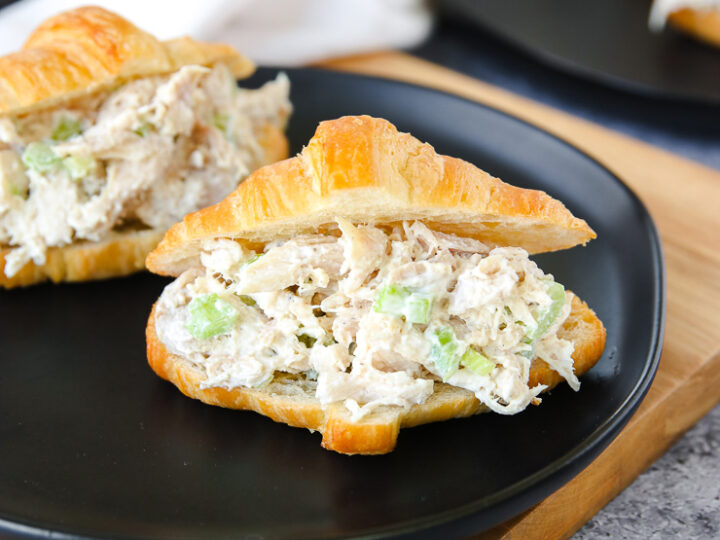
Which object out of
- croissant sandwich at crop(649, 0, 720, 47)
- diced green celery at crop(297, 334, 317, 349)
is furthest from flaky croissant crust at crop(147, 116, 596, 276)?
croissant sandwich at crop(649, 0, 720, 47)

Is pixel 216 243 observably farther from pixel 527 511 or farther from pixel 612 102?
pixel 612 102

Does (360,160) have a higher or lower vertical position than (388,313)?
higher

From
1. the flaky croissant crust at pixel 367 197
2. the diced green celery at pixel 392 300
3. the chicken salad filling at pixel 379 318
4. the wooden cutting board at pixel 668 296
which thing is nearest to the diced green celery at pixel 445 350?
the chicken salad filling at pixel 379 318

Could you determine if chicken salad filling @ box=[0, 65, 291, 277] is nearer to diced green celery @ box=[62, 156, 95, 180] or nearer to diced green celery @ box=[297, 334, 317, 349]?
diced green celery @ box=[62, 156, 95, 180]

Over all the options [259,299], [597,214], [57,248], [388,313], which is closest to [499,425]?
[388,313]

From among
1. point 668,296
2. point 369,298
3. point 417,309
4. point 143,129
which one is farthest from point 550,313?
point 143,129

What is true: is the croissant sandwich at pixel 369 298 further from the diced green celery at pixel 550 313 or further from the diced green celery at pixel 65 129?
the diced green celery at pixel 65 129

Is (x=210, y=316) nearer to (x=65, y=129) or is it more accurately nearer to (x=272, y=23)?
(x=65, y=129)
